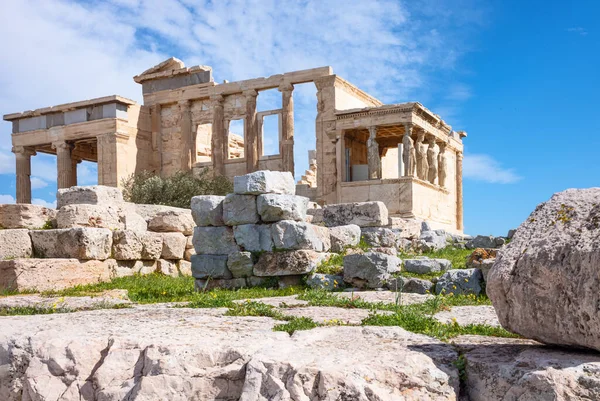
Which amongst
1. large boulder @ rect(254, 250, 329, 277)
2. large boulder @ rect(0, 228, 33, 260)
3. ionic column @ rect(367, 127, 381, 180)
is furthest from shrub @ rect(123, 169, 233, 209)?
large boulder @ rect(254, 250, 329, 277)

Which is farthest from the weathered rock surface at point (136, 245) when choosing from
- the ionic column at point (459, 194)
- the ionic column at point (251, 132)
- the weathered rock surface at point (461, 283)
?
the ionic column at point (459, 194)

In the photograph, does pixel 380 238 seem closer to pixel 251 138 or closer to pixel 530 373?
pixel 530 373

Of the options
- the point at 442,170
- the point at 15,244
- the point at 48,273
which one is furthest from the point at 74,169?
the point at 48,273

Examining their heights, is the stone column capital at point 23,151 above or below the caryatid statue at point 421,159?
above

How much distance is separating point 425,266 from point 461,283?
0.94 metres

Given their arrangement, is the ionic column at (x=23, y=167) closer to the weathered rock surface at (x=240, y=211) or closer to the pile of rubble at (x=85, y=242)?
the pile of rubble at (x=85, y=242)

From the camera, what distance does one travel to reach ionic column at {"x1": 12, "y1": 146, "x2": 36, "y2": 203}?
1157 inches

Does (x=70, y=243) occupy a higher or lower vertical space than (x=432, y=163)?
lower

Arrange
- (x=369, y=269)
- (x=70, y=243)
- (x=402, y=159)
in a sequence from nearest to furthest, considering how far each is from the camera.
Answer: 1. (x=369, y=269)
2. (x=70, y=243)
3. (x=402, y=159)

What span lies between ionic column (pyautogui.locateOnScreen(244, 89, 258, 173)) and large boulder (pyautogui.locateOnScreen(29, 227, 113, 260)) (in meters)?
16.3

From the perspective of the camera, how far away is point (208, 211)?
10.3m

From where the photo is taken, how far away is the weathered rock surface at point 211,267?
1003 cm

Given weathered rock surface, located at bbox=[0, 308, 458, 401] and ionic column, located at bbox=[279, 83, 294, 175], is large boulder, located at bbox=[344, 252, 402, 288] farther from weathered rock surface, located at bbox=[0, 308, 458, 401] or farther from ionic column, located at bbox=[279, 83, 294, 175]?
ionic column, located at bbox=[279, 83, 294, 175]

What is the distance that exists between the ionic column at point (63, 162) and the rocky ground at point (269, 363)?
24777 millimetres
